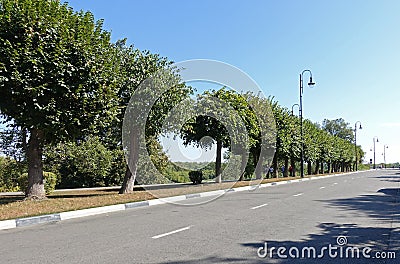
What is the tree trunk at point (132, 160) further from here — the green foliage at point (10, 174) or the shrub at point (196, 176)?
the shrub at point (196, 176)

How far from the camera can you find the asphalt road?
6793mm

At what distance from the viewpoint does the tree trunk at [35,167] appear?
1632 centimetres

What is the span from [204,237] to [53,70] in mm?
8481

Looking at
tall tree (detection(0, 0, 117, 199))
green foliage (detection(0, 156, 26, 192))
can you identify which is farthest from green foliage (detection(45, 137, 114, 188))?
tall tree (detection(0, 0, 117, 199))

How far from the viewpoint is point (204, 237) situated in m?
8.55

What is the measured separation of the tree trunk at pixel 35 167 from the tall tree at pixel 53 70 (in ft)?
0.14

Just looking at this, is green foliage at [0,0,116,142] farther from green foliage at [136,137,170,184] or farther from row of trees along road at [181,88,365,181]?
green foliage at [136,137,170,184]

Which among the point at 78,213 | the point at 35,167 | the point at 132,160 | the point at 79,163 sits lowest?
the point at 78,213

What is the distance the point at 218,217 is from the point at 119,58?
9871 mm

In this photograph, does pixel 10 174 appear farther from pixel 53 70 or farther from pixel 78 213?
pixel 78 213

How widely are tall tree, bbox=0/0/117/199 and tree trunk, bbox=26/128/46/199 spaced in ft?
0.14

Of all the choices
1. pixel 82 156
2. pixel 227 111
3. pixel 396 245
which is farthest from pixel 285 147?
pixel 396 245

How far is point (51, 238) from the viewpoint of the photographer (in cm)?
873

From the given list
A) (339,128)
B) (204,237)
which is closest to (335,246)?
(204,237)
